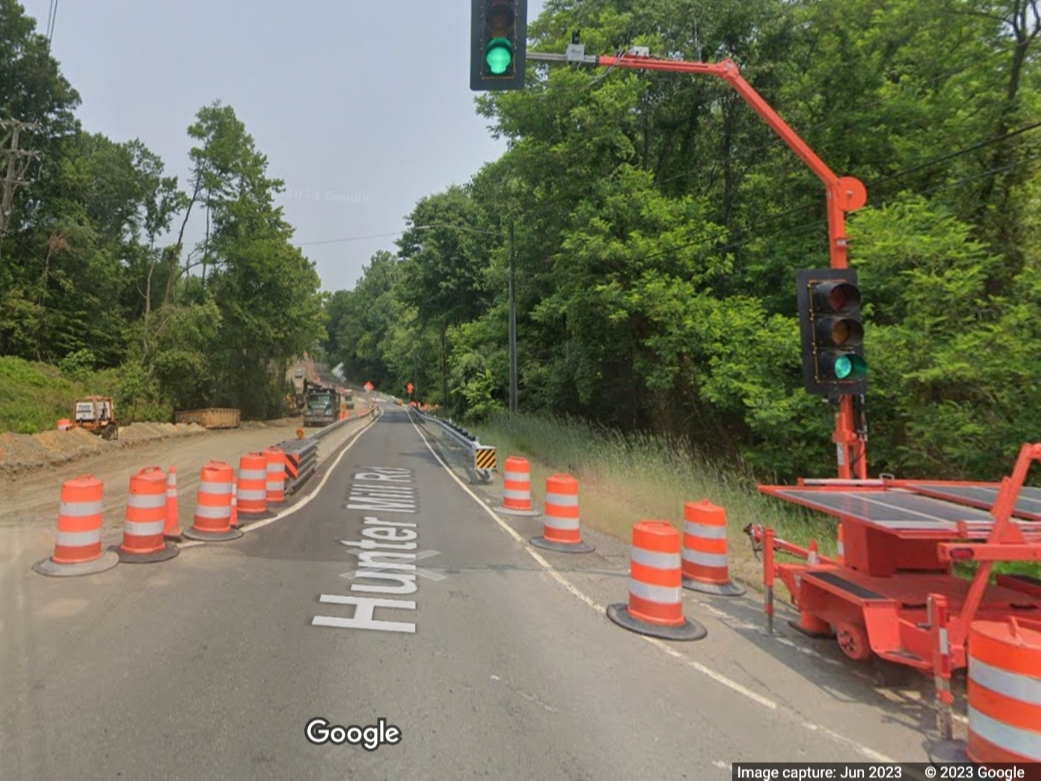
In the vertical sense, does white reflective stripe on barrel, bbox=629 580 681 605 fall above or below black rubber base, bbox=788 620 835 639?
above

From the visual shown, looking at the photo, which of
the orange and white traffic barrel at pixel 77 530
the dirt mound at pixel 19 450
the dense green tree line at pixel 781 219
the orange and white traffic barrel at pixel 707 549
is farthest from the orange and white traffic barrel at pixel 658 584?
the dirt mound at pixel 19 450

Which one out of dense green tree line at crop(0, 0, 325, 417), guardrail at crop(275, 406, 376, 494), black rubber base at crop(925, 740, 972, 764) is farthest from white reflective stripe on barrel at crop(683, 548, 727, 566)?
dense green tree line at crop(0, 0, 325, 417)

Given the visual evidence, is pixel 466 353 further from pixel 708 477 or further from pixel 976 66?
pixel 976 66

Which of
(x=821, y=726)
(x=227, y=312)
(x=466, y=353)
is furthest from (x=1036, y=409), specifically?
(x=227, y=312)

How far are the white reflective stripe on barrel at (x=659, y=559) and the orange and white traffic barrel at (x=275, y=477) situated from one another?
27.7 feet

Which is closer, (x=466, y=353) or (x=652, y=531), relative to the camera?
(x=652, y=531)

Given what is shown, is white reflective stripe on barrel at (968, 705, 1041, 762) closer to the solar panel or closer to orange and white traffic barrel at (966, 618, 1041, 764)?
orange and white traffic barrel at (966, 618, 1041, 764)

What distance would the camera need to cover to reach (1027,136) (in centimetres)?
1200

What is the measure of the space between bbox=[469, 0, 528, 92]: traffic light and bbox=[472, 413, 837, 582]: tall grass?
665 cm

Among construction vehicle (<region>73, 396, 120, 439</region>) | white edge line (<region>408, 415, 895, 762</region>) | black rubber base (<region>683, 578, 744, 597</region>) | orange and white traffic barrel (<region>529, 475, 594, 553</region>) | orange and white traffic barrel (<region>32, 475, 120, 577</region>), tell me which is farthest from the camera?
construction vehicle (<region>73, 396, 120, 439</region>)

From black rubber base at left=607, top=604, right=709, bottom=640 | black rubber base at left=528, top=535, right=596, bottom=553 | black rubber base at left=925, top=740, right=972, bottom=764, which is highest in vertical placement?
black rubber base at left=925, top=740, right=972, bottom=764

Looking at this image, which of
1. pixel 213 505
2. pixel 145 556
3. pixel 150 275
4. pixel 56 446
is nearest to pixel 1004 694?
pixel 145 556

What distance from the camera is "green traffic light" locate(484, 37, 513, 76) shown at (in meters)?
5.84

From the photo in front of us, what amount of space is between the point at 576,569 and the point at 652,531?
2.44 meters
